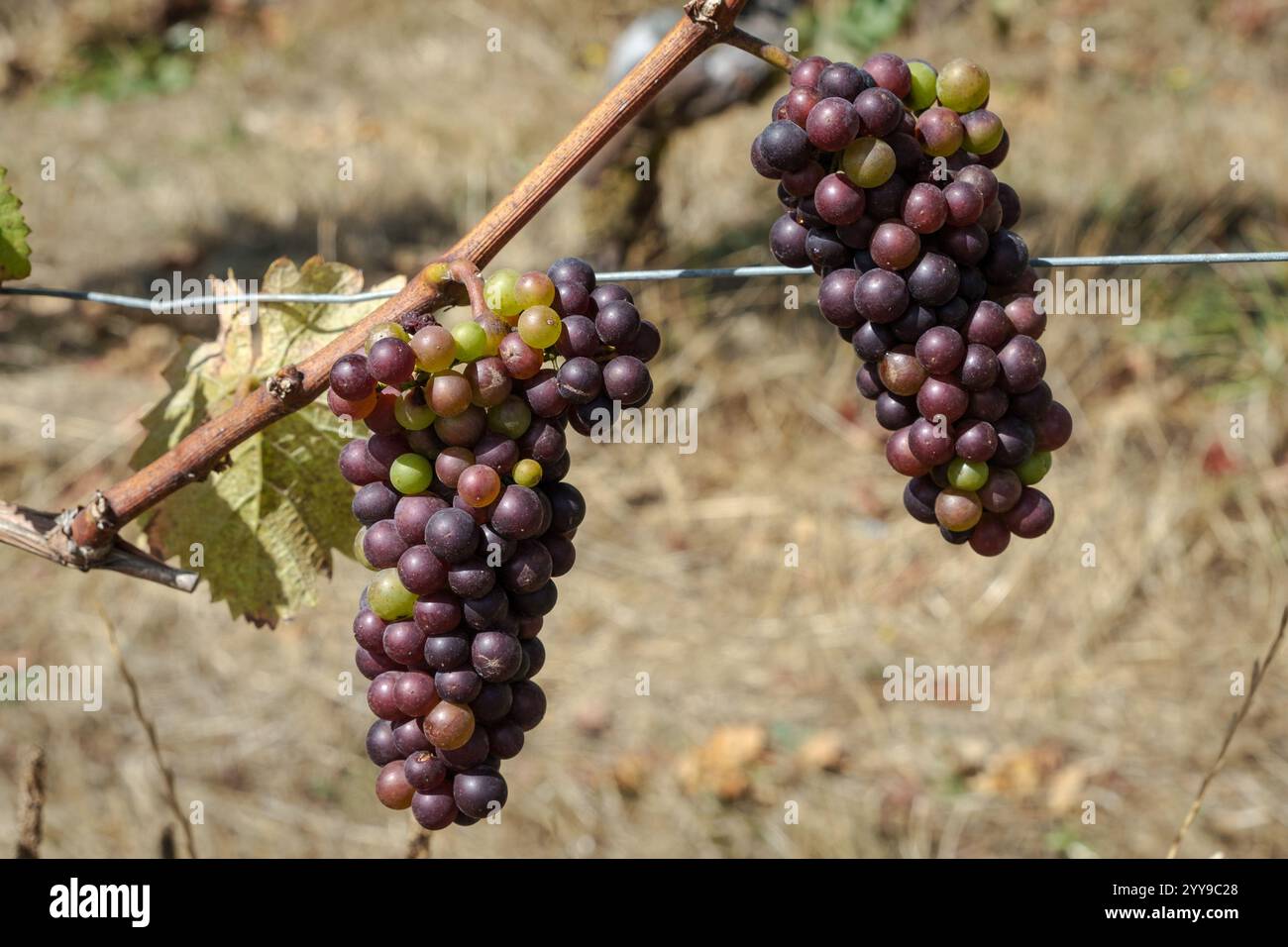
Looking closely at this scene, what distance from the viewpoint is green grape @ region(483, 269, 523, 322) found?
0.99m

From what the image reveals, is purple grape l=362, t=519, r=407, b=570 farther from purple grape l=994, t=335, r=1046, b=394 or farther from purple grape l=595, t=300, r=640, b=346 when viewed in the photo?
purple grape l=994, t=335, r=1046, b=394

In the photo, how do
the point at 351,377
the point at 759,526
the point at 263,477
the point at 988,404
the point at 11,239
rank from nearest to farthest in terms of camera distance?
the point at 351,377, the point at 988,404, the point at 11,239, the point at 263,477, the point at 759,526

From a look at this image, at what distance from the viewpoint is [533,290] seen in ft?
3.21

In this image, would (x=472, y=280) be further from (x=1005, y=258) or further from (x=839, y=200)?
(x=1005, y=258)

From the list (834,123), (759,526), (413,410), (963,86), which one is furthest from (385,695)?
(759,526)

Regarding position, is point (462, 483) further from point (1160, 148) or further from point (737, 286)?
point (1160, 148)

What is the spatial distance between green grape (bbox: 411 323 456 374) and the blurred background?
205 centimetres

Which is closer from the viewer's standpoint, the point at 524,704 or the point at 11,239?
the point at 524,704

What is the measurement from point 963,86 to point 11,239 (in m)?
0.98

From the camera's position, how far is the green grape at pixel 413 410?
3.20ft

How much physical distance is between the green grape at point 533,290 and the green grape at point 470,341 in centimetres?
4

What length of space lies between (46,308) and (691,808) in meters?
3.35

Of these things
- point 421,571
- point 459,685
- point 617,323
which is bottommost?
point 459,685

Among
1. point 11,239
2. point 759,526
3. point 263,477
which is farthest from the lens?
point 759,526
